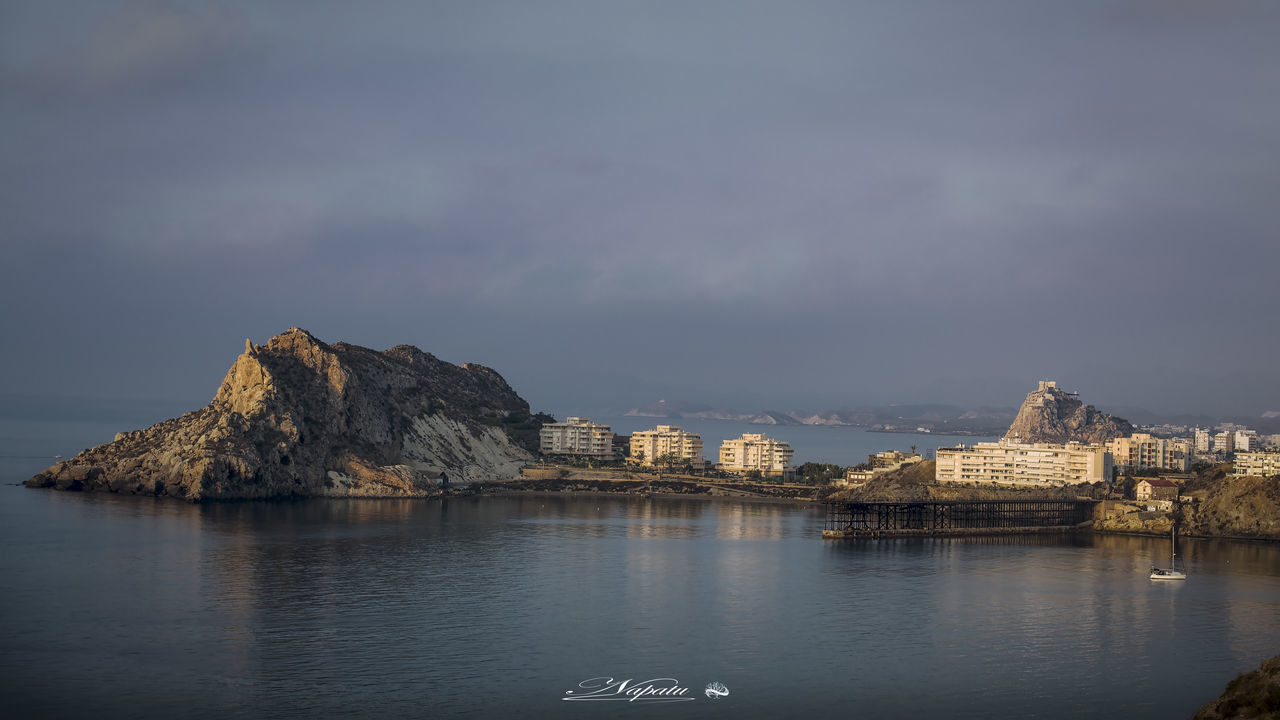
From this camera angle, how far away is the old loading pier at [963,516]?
250ft

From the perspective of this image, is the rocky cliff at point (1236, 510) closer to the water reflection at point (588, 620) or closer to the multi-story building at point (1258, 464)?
→ the water reflection at point (588, 620)

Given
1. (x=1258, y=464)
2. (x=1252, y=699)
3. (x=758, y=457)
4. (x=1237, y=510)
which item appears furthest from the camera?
(x=758, y=457)

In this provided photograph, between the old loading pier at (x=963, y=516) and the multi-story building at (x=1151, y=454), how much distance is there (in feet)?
155

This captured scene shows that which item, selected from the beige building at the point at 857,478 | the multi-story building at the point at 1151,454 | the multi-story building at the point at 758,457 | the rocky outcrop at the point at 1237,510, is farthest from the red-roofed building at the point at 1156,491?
the multi-story building at the point at 758,457

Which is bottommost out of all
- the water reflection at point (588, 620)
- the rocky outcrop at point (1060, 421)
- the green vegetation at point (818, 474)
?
the water reflection at point (588, 620)

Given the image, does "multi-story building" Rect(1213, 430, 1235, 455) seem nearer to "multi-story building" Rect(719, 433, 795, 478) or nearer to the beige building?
"multi-story building" Rect(719, 433, 795, 478)

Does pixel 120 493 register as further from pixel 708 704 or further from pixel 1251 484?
pixel 1251 484

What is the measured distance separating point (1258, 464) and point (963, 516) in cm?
3039

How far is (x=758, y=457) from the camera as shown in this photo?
127125 millimetres

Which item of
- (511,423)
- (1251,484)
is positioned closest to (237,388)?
(511,423)

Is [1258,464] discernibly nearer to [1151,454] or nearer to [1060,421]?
[1151,454]

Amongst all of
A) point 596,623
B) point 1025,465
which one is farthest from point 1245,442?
point 596,623

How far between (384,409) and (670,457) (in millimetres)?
39187

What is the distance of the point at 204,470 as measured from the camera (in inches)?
3344
